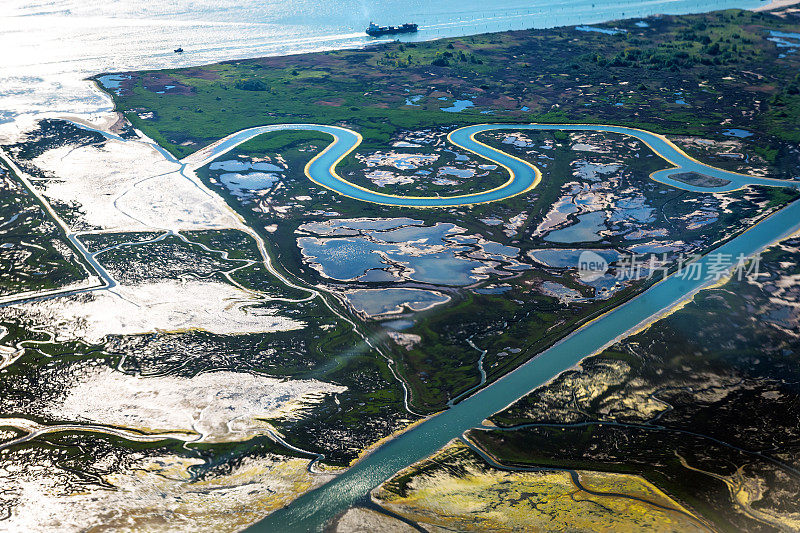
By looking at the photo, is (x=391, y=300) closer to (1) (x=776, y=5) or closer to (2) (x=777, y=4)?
(1) (x=776, y=5)

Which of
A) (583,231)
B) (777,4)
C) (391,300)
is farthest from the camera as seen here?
(777,4)

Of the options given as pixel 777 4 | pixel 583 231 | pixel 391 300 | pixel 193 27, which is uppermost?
pixel 193 27

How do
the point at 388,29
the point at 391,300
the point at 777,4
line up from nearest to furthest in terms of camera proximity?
1. the point at 391,300
2. the point at 388,29
3. the point at 777,4

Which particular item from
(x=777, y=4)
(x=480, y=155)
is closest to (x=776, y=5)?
(x=777, y=4)

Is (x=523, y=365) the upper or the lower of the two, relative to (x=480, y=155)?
lower

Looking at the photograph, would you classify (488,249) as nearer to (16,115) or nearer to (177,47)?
(16,115)

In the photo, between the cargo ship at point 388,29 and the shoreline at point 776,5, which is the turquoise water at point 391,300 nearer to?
the cargo ship at point 388,29
